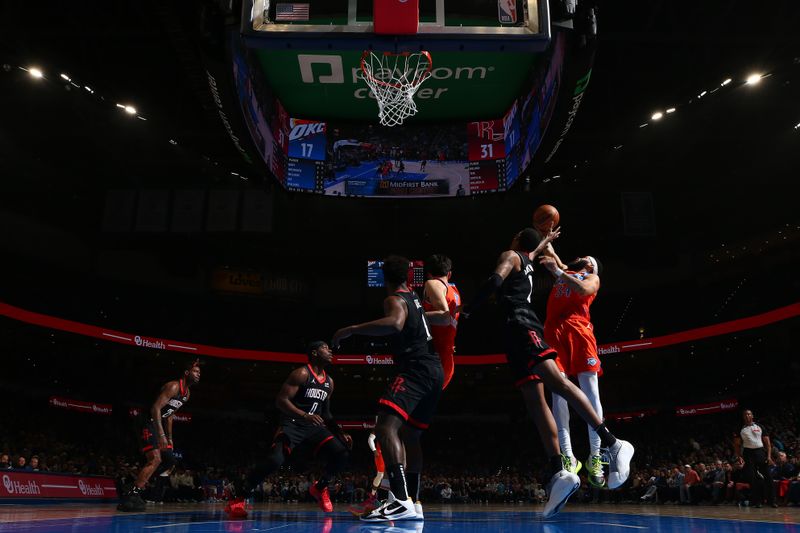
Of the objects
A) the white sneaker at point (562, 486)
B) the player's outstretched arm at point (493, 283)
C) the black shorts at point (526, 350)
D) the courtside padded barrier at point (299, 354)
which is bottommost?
the white sneaker at point (562, 486)

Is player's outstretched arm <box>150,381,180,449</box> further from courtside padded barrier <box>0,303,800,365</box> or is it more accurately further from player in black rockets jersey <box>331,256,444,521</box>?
courtside padded barrier <box>0,303,800,365</box>

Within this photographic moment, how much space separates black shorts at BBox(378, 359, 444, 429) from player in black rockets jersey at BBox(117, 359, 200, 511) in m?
4.66

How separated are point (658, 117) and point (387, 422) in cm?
1220

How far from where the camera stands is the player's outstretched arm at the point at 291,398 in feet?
21.6

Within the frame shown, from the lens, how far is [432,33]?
6.29 metres

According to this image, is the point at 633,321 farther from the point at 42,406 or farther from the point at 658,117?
the point at 42,406

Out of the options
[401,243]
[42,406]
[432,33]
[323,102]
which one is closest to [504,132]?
[323,102]

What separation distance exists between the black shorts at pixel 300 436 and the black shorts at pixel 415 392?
2.06 meters

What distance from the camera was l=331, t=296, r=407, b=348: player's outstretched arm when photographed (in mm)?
4430

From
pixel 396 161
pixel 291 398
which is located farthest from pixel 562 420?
pixel 396 161

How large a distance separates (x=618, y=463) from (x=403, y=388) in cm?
168

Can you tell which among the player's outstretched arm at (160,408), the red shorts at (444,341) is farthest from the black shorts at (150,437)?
the red shorts at (444,341)

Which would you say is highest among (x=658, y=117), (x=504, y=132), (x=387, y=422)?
(x=658, y=117)

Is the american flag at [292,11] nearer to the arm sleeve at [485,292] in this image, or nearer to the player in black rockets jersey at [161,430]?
the arm sleeve at [485,292]
